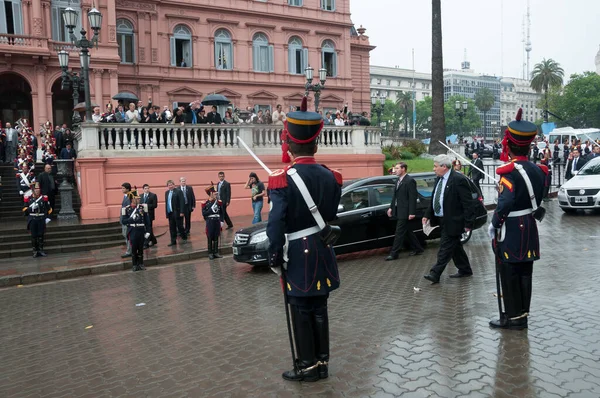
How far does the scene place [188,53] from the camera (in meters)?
35.9

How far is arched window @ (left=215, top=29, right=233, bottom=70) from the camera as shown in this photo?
3662 centimetres

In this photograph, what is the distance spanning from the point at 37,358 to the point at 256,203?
33.4 feet

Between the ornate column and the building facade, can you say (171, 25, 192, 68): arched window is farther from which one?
the ornate column

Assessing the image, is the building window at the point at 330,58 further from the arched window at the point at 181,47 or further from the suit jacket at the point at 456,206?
the suit jacket at the point at 456,206

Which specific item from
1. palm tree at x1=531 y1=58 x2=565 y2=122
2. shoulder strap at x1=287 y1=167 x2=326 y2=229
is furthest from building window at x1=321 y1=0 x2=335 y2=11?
palm tree at x1=531 y1=58 x2=565 y2=122

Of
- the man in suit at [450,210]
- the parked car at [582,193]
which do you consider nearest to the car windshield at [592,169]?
the parked car at [582,193]

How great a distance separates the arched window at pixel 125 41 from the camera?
33.5 metres

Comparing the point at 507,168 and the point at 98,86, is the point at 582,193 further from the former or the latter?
the point at 98,86

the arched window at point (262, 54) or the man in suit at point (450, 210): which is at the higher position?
the arched window at point (262, 54)

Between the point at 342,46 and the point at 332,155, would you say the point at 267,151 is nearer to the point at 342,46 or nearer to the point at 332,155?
the point at 332,155

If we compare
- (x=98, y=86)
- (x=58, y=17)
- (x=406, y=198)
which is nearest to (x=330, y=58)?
(x=98, y=86)

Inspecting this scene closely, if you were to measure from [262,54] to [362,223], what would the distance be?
28986mm

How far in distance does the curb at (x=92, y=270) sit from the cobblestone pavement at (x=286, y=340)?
0.81 meters

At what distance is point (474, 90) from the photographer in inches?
6048
